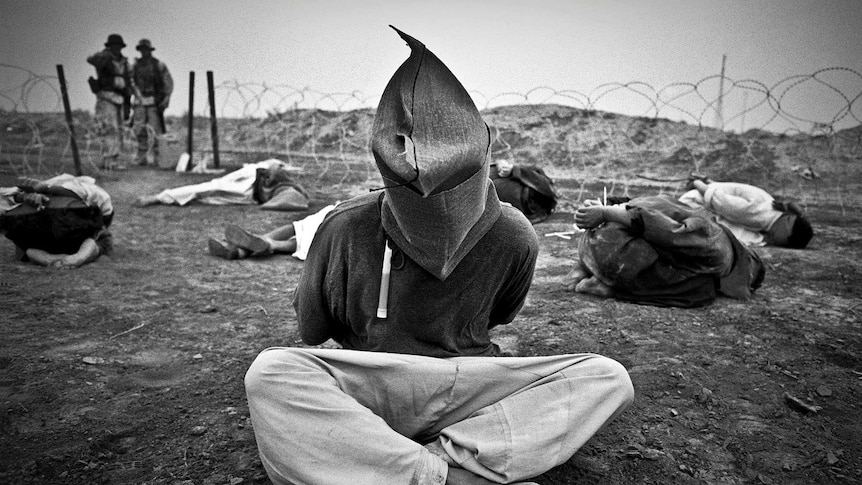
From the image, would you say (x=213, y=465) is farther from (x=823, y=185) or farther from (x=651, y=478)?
(x=823, y=185)

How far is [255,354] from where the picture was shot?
3.23 metres

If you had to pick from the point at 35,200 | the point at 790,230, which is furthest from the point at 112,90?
the point at 790,230

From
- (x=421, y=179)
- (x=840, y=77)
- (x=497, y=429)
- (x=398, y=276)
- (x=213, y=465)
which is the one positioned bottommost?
(x=213, y=465)

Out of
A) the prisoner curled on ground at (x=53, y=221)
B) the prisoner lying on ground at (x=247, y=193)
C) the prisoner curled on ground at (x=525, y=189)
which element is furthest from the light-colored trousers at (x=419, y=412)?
the prisoner lying on ground at (x=247, y=193)

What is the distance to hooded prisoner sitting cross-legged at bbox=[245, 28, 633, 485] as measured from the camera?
5.73ft

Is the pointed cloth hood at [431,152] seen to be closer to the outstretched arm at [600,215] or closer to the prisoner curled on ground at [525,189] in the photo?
the outstretched arm at [600,215]

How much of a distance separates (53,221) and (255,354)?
8.11 feet

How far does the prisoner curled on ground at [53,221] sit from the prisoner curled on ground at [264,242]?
909 millimetres

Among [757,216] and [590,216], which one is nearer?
[590,216]

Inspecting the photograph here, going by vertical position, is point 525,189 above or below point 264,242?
above

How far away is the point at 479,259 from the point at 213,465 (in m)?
1.16

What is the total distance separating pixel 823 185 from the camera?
10227mm

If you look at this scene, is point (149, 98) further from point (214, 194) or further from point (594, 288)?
point (594, 288)

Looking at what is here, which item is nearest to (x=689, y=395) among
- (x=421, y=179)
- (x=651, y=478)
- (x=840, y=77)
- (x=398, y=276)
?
(x=651, y=478)
